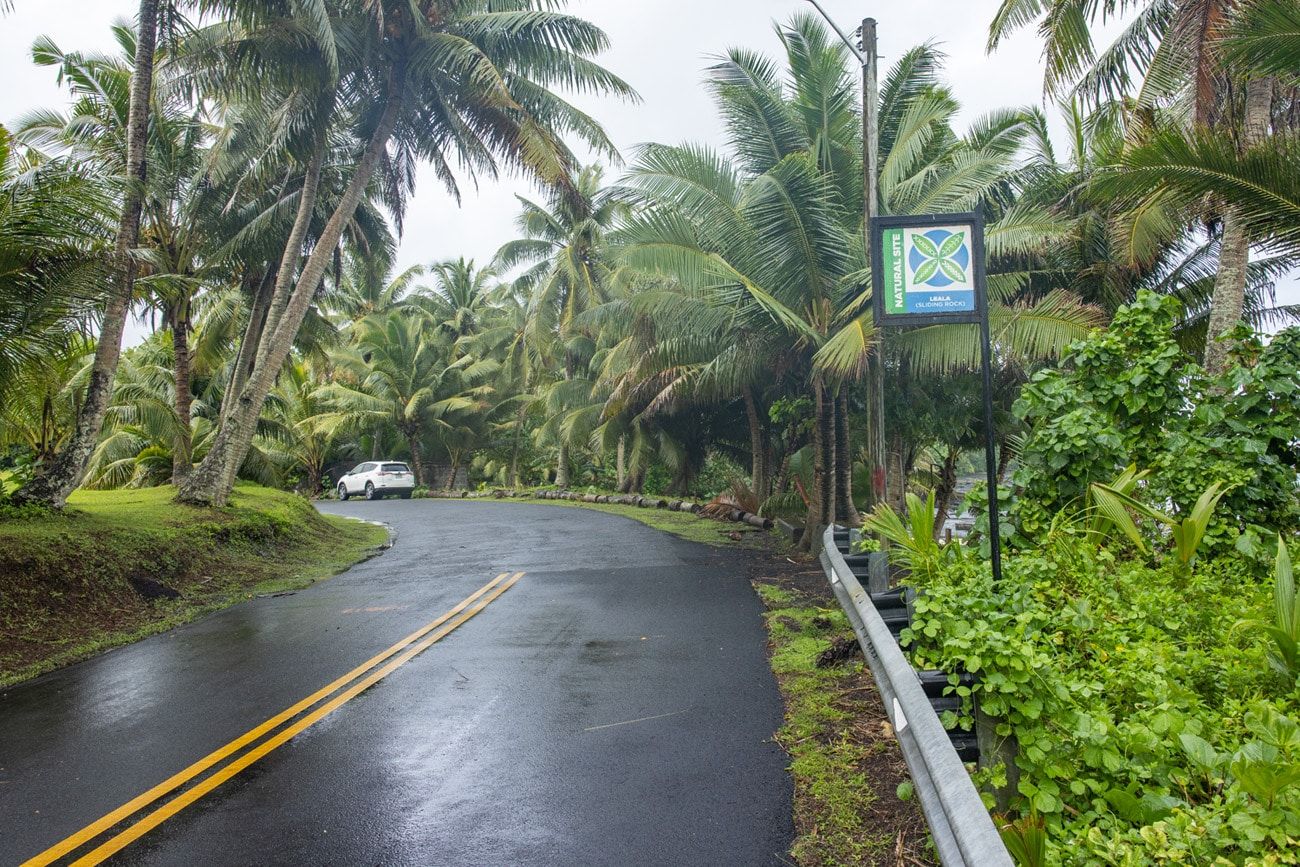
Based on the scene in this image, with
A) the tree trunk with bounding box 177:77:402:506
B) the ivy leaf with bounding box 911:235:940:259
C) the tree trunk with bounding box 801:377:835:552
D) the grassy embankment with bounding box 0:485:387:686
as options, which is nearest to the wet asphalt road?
the grassy embankment with bounding box 0:485:387:686

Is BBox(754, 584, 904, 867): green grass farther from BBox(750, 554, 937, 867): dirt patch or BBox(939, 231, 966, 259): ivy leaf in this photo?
BBox(939, 231, 966, 259): ivy leaf

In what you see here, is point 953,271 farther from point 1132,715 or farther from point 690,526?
Answer: point 690,526

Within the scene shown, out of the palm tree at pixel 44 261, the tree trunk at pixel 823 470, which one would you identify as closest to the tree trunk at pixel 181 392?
the palm tree at pixel 44 261

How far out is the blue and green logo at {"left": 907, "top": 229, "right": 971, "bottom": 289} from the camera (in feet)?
19.4

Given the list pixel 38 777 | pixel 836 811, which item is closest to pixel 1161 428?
pixel 836 811

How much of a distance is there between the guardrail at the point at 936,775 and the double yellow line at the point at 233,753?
3437 mm

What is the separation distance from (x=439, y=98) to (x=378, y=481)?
74.0 ft

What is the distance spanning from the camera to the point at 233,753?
5.31 m

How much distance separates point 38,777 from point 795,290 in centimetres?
1062

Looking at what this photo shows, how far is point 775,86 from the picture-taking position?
14.2 m

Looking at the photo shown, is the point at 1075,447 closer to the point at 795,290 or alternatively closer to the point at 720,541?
the point at 795,290

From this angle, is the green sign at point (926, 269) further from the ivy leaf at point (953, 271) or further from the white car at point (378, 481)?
the white car at point (378, 481)

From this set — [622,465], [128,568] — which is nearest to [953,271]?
[128,568]

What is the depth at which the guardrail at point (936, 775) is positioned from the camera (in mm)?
2619
